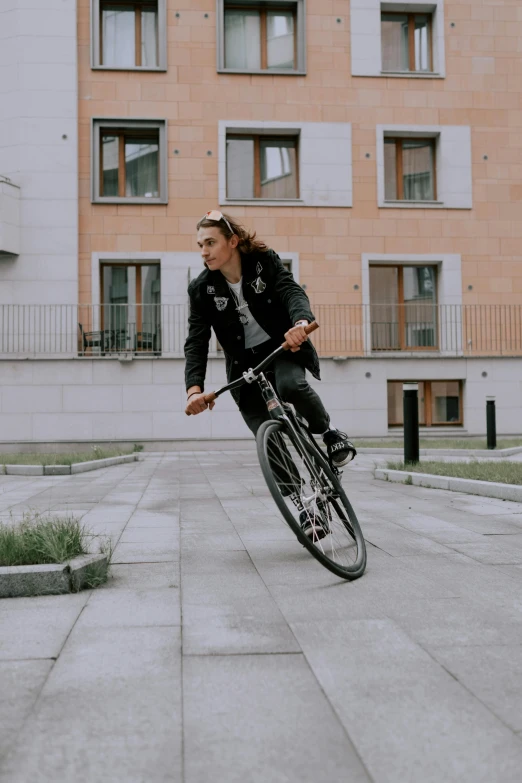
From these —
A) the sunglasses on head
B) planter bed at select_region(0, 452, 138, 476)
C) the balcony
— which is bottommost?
planter bed at select_region(0, 452, 138, 476)

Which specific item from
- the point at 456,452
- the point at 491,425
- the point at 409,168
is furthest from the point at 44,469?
the point at 409,168

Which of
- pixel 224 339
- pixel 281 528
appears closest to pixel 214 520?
pixel 281 528

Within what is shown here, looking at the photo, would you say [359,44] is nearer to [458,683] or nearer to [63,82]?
[63,82]

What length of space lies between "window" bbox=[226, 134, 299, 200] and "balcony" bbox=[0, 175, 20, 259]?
5449 millimetres

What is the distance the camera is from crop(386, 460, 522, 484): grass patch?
301 inches

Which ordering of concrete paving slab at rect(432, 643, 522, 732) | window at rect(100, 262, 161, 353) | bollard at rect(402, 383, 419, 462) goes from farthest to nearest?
window at rect(100, 262, 161, 353), bollard at rect(402, 383, 419, 462), concrete paving slab at rect(432, 643, 522, 732)

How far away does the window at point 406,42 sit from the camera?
2153 centimetres

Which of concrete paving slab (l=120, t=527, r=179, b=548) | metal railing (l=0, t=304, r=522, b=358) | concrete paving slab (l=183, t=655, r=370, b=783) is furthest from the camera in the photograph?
metal railing (l=0, t=304, r=522, b=358)

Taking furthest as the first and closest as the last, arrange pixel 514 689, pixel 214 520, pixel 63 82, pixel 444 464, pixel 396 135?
pixel 396 135 < pixel 63 82 < pixel 444 464 < pixel 214 520 < pixel 514 689

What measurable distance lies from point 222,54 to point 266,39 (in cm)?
139

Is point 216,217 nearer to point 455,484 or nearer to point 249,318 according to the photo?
point 249,318

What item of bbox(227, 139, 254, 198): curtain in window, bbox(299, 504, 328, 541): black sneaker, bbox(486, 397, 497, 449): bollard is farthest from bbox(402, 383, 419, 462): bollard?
bbox(227, 139, 254, 198): curtain in window

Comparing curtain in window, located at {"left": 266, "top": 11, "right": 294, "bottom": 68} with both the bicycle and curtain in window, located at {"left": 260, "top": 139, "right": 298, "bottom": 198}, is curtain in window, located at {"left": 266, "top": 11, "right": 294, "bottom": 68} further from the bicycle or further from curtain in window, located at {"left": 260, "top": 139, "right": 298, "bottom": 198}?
the bicycle

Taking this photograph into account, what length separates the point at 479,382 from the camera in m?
20.0
